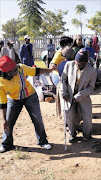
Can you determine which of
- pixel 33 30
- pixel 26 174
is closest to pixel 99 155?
pixel 26 174

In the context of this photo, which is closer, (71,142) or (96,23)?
(71,142)

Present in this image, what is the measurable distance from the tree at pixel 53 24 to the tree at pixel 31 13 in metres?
7.83

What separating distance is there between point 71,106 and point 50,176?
1.56m

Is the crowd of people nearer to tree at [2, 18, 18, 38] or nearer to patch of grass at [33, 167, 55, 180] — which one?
patch of grass at [33, 167, 55, 180]

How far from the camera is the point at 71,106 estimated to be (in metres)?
4.70

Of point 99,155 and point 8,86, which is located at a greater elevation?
point 8,86

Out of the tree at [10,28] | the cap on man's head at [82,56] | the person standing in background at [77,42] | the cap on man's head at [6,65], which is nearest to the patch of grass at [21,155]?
the cap on man's head at [6,65]

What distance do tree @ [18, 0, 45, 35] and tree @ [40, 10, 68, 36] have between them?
25.7ft

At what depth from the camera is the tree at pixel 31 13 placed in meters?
23.7

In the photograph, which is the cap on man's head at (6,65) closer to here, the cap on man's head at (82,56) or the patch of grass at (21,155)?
the cap on man's head at (82,56)

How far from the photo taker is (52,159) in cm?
418

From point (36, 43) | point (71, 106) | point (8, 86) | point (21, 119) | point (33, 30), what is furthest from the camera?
point (33, 30)

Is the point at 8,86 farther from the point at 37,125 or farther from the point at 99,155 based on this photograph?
the point at 99,155

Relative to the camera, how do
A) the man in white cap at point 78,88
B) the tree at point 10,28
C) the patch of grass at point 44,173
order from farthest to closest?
the tree at point 10,28 < the man in white cap at point 78,88 < the patch of grass at point 44,173
